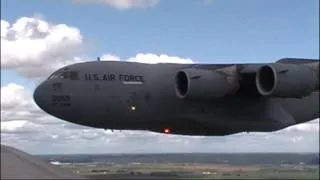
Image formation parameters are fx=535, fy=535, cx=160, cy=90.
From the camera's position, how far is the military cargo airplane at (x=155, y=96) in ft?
44.6

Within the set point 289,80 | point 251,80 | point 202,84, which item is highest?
point 251,80

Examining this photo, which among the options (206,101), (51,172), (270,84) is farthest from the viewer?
(206,101)

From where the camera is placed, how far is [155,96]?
13.9 metres

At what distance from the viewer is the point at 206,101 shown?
1379cm

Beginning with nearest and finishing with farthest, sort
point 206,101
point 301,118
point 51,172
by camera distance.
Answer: point 51,172 < point 206,101 < point 301,118

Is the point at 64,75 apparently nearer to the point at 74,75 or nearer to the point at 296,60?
the point at 74,75

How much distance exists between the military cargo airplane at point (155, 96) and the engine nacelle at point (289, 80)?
18.0 inches

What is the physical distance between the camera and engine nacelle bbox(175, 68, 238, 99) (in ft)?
42.8

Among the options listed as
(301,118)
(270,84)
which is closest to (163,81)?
(270,84)

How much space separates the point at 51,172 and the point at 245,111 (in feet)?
34.9

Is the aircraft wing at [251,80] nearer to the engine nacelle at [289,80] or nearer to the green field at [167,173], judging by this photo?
the engine nacelle at [289,80]

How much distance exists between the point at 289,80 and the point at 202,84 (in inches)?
82.2

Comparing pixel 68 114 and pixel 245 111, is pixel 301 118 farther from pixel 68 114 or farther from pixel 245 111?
pixel 68 114

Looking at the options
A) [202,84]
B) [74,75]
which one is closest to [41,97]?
[74,75]
